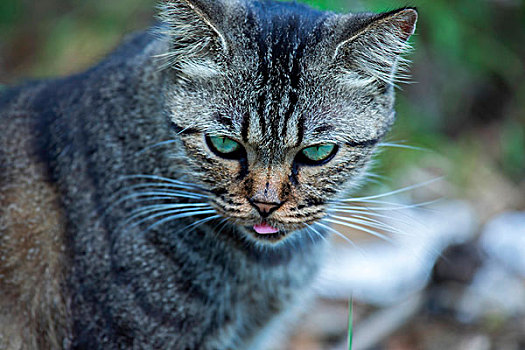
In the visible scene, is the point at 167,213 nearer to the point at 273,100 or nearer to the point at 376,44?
the point at 273,100

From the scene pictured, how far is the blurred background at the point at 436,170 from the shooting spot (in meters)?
3.38

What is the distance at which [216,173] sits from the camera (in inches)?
88.3

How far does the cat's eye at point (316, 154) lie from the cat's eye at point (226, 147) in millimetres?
206

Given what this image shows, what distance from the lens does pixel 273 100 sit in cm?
217

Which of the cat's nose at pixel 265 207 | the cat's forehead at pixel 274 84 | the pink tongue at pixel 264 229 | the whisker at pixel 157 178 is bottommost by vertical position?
the pink tongue at pixel 264 229

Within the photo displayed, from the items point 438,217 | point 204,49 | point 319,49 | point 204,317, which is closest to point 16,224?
point 204,317

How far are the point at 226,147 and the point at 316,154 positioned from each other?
31 centimetres

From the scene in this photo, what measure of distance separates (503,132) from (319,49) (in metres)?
3.49

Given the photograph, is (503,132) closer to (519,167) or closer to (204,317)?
(519,167)

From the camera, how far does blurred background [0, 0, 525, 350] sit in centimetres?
338

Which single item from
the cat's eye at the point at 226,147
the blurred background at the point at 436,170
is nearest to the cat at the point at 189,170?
the cat's eye at the point at 226,147

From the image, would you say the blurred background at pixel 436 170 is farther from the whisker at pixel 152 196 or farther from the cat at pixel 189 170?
the whisker at pixel 152 196

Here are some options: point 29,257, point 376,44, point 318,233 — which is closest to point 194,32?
point 376,44

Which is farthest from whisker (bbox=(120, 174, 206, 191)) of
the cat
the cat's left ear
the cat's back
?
the cat's left ear
